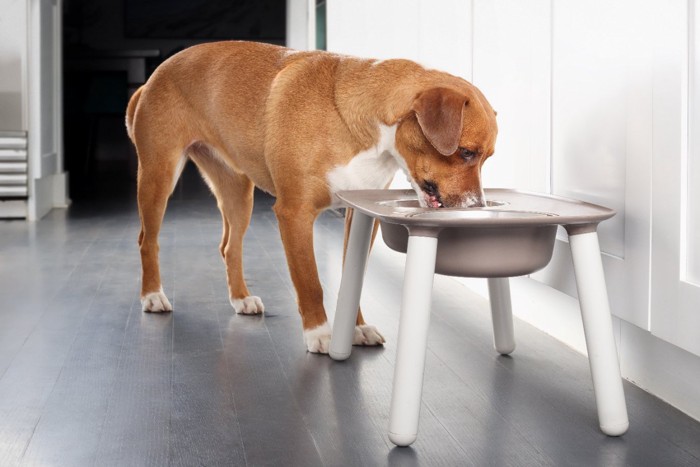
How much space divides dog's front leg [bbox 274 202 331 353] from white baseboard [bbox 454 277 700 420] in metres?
0.63

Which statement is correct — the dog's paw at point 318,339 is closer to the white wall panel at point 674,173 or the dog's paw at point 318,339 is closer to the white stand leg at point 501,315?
the white stand leg at point 501,315

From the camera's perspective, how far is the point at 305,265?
2.18m

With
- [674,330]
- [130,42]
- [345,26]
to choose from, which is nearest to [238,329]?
[674,330]

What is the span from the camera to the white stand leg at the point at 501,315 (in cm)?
208

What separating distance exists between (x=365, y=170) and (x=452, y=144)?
0.36m

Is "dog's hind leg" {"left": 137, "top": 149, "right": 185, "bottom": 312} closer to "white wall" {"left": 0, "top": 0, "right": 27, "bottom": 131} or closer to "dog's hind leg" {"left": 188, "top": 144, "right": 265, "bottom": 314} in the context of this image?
"dog's hind leg" {"left": 188, "top": 144, "right": 265, "bottom": 314}

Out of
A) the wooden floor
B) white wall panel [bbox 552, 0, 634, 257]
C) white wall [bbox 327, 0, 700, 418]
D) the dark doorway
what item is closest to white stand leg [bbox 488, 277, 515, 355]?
the wooden floor

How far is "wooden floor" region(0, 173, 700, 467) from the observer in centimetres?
151

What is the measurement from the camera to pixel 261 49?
8.12ft

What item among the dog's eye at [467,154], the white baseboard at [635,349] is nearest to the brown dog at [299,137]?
the dog's eye at [467,154]

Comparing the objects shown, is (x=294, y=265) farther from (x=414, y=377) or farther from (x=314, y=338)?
(x=414, y=377)

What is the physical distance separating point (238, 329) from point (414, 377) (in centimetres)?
107

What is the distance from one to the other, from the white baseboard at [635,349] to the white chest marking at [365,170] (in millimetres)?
593

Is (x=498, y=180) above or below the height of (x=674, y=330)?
above
